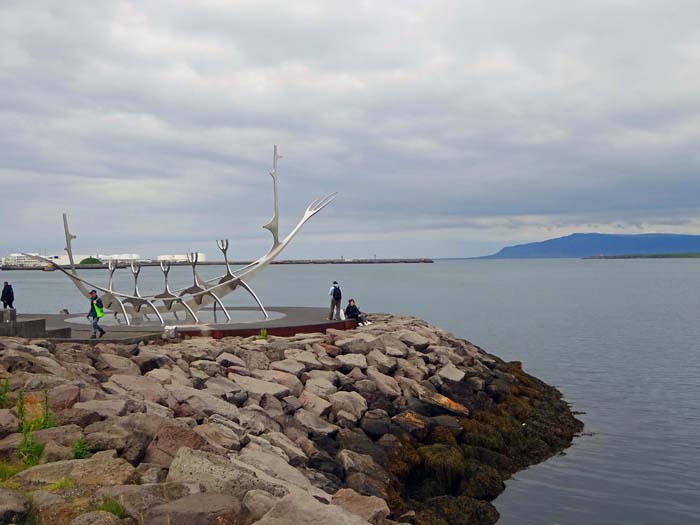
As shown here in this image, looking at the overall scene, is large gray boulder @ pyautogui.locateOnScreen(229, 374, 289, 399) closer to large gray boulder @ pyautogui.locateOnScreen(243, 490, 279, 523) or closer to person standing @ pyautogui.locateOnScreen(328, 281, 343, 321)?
large gray boulder @ pyautogui.locateOnScreen(243, 490, 279, 523)

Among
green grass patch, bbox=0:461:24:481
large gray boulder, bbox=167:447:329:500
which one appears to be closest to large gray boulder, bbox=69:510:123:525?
large gray boulder, bbox=167:447:329:500

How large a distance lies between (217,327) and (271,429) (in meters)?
7.46

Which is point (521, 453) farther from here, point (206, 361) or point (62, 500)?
point (62, 500)

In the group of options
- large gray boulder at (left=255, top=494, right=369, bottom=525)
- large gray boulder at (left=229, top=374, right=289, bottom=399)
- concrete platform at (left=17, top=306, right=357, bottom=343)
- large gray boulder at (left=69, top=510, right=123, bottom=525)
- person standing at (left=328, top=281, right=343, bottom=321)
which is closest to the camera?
large gray boulder at (left=69, top=510, right=123, bottom=525)

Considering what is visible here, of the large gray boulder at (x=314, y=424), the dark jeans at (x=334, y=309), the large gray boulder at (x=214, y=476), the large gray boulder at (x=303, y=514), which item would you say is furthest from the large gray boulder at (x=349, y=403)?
the large gray boulder at (x=303, y=514)

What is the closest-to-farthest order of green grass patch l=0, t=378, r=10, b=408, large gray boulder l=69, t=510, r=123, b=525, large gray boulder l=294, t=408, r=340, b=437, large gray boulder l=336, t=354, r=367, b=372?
1. large gray boulder l=69, t=510, r=123, b=525
2. green grass patch l=0, t=378, r=10, b=408
3. large gray boulder l=294, t=408, r=340, b=437
4. large gray boulder l=336, t=354, r=367, b=372

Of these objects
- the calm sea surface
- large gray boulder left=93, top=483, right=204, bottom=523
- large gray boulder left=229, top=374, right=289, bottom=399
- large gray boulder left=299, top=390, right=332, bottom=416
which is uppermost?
large gray boulder left=93, top=483, right=204, bottom=523

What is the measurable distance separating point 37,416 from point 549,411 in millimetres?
13311

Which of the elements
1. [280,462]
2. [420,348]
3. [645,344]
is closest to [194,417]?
[280,462]

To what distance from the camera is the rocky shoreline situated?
6.54 m

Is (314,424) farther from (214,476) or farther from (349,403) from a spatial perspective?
(214,476)

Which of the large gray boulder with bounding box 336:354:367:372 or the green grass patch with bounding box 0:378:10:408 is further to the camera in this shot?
the large gray boulder with bounding box 336:354:367:372

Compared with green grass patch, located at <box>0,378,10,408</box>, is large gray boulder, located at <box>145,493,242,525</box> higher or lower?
lower

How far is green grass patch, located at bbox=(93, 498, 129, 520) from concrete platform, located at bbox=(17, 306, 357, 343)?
31.5ft
